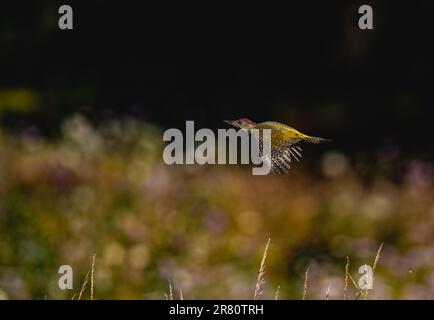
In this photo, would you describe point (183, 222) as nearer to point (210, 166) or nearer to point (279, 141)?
point (210, 166)

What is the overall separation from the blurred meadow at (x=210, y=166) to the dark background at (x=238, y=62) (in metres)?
0.02

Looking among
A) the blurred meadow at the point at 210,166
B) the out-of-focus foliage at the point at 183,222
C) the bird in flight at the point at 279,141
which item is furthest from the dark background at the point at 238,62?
the bird in flight at the point at 279,141

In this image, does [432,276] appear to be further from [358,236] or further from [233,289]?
[233,289]

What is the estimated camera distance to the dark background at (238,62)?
8.17 m

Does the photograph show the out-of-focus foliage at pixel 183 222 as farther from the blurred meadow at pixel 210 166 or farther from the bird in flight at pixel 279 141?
the bird in flight at pixel 279 141

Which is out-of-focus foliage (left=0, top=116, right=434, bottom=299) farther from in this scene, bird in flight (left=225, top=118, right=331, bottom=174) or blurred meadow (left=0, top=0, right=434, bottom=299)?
bird in flight (left=225, top=118, right=331, bottom=174)

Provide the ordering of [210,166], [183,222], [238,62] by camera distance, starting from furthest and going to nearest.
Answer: [238,62]
[210,166]
[183,222]

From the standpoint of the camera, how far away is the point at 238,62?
8.67 m

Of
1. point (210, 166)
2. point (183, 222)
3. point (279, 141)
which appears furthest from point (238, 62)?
point (279, 141)

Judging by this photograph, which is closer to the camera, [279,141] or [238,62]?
[279,141]

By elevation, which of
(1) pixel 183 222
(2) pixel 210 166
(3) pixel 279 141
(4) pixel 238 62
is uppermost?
(4) pixel 238 62

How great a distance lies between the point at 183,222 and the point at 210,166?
863mm

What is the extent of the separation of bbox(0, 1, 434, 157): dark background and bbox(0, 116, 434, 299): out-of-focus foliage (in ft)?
3.58
